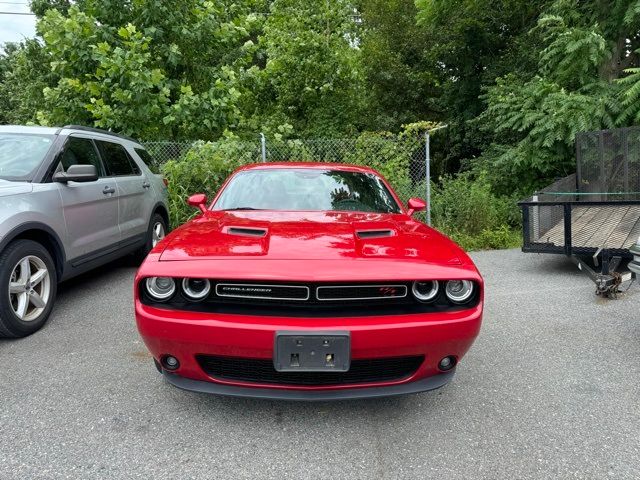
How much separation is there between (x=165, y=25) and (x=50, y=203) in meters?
5.88

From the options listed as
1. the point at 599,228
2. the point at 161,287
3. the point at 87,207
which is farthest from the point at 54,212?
the point at 599,228

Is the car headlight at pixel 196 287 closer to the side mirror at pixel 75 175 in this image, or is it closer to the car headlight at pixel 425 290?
the car headlight at pixel 425 290

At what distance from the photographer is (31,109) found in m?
18.3

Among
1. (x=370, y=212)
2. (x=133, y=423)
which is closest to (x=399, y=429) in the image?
(x=133, y=423)

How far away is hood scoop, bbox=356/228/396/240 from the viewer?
2.92 meters

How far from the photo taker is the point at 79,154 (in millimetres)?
4910

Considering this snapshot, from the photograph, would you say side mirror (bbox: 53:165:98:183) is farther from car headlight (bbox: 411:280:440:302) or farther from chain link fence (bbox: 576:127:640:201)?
chain link fence (bbox: 576:127:640:201)

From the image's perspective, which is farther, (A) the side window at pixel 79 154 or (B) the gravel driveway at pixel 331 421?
(A) the side window at pixel 79 154

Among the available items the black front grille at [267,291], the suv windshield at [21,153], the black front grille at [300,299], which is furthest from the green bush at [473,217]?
the suv windshield at [21,153]

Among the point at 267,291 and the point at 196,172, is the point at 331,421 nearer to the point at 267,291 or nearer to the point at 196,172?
the point at 267,291

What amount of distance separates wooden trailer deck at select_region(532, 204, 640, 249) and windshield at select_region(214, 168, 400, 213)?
2.94m

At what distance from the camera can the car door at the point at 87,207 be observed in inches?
177

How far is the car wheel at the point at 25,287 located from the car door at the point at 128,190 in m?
Answer: 1.46

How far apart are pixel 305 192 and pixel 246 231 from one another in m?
1.07
